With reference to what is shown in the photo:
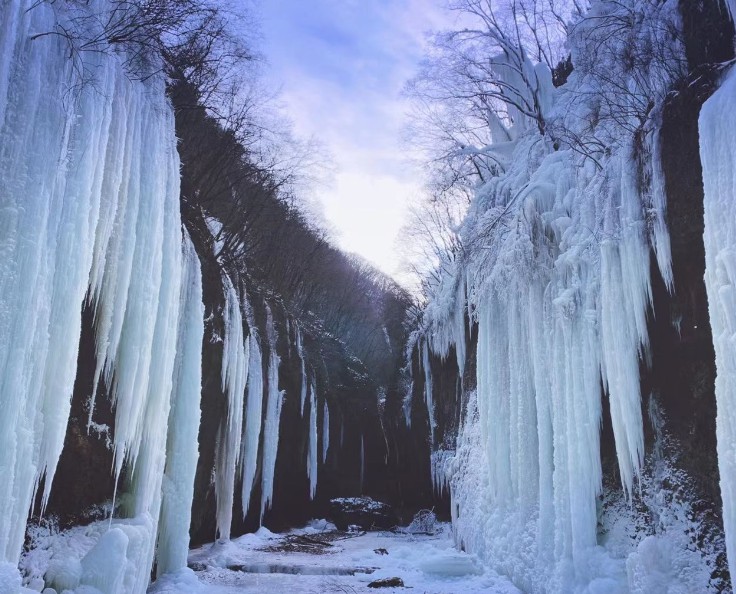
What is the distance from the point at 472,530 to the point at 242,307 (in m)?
5.68

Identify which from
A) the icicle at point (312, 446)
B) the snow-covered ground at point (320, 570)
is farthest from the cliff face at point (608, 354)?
the icicle at point (312, 446)

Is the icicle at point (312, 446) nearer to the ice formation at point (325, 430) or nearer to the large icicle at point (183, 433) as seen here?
the ice formation at point (325, 430)

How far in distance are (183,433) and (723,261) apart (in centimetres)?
597

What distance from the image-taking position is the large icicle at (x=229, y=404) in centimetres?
939

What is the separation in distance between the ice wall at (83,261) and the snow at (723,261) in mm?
4144

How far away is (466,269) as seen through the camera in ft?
33.6

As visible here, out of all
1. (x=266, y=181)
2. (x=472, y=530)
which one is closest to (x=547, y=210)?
(x=472, y=530)

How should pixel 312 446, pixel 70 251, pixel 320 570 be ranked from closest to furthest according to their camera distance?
1. pixel 70 251
2. pixel 320 570
3. pixel 312 446

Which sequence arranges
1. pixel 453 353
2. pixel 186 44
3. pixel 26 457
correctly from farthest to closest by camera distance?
pixel 453 353 < pixel 186 44 < pixel 26 457

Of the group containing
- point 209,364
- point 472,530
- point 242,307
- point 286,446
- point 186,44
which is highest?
point 186,44

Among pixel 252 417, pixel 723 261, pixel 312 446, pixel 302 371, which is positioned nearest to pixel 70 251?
pixel 723 261

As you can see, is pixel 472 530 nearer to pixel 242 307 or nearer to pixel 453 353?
pixel 453 353

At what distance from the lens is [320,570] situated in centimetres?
820

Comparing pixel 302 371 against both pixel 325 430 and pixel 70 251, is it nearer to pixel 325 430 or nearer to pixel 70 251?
pixel 325 430
